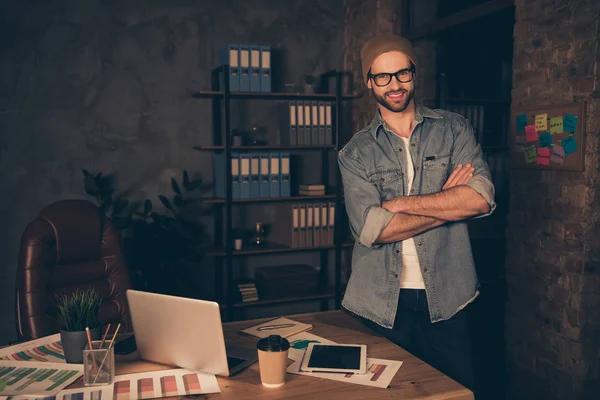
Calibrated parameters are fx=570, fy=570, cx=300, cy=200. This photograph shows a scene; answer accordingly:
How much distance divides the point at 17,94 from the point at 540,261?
339 centimetres

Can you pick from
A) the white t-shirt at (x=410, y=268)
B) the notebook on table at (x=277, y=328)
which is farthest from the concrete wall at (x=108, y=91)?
the white t-shirt at (x=410, y=268)

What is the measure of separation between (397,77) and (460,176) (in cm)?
44

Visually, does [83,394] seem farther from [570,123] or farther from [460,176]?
[570,123]

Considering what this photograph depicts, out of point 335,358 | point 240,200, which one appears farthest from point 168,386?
point 240,200

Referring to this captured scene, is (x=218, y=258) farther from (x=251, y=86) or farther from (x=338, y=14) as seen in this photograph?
(x=338, y=14)

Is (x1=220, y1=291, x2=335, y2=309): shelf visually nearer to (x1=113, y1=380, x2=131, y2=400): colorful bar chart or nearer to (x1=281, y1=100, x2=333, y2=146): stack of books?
(x1=281, y1=100, x2=333, y2=146): stack of books

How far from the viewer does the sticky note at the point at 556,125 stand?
267 cm

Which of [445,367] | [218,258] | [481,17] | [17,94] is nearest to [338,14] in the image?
[481,17]

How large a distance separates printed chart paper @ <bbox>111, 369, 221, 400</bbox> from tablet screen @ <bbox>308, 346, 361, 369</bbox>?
0.98 ft

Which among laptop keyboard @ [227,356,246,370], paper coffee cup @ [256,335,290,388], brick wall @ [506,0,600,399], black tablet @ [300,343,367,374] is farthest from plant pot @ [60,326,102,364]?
brick wall @ [506,0,600,399]

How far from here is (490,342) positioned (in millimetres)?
3979

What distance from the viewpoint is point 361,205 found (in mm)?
2141

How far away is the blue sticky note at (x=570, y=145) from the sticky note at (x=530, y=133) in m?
0.20

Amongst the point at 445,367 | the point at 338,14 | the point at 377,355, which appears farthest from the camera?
the point at 338,14
